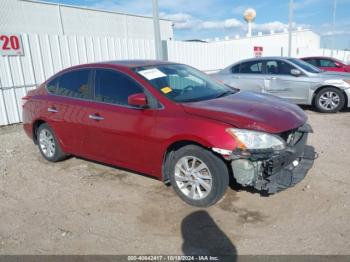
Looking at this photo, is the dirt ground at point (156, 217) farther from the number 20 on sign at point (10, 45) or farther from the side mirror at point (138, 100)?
the number 20 on sign at point (10, 45)

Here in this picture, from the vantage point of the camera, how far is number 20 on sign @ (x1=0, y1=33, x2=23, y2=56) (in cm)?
762

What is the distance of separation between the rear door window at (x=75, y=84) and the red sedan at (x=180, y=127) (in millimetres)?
16

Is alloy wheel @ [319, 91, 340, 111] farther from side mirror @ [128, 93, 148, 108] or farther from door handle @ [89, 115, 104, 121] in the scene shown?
door handle @ [89, 115, 104, 121]

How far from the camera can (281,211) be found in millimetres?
3512

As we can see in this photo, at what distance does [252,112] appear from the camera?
11.7 ft

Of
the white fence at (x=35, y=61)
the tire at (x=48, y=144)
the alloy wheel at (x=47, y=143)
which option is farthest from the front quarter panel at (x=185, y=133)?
the white fence at (x=35, y=61)

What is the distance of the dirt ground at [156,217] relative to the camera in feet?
9.94

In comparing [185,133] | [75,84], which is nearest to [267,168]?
[185,133]

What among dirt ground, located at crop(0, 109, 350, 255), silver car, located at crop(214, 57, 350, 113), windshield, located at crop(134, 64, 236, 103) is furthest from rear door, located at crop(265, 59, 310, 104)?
windshield, located at crop(134, 64, 236, 103)

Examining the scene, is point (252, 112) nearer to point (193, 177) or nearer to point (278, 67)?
point (193, 177)

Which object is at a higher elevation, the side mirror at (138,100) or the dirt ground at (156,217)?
the side mirror at (138,100)

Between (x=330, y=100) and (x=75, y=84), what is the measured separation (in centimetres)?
664

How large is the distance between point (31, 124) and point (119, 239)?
322cm

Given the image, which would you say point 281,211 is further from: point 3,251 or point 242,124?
point 3,251
